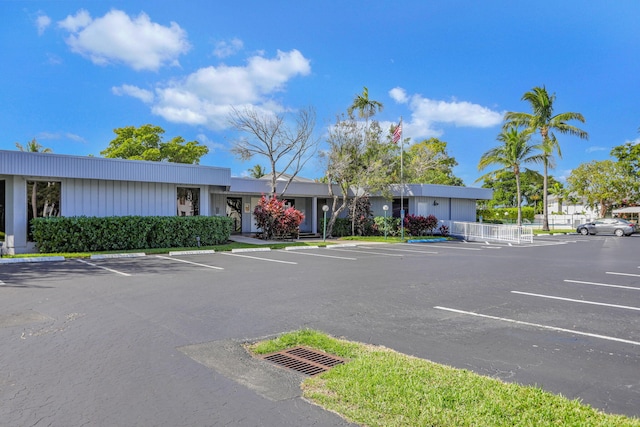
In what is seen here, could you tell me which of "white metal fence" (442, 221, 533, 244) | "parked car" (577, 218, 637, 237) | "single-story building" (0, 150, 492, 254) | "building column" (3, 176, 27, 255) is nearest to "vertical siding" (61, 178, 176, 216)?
"single-story building" (0, 150, 492, 254)

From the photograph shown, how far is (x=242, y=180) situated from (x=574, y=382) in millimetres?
21595

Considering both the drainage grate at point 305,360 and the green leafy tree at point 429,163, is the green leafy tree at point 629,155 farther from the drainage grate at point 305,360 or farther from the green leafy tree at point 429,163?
the drainage grate at point 305,360

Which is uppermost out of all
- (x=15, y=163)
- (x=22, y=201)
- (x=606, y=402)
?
(x=15, y=163)

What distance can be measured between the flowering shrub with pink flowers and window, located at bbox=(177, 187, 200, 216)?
3.55 meters

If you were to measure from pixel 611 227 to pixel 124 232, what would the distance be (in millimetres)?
35181

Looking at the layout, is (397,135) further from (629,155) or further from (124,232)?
(629,155)

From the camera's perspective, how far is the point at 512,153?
3300 centimetres

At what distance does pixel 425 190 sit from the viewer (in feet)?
89.5

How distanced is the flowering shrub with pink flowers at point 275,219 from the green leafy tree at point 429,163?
9.89 m

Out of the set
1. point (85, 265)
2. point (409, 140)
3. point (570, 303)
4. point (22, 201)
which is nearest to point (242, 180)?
point (22, 201)

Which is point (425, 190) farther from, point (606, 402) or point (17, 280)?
point (606, 402)

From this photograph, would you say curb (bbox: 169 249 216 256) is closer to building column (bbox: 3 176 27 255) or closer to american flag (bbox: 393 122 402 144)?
building column (bbox: 3 176 27 255)

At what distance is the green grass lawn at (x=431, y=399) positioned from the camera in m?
3.35

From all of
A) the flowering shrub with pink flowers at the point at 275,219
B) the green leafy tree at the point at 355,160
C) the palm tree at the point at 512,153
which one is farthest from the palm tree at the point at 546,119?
the flowering shrub with pink flowers at the point at 275,219
